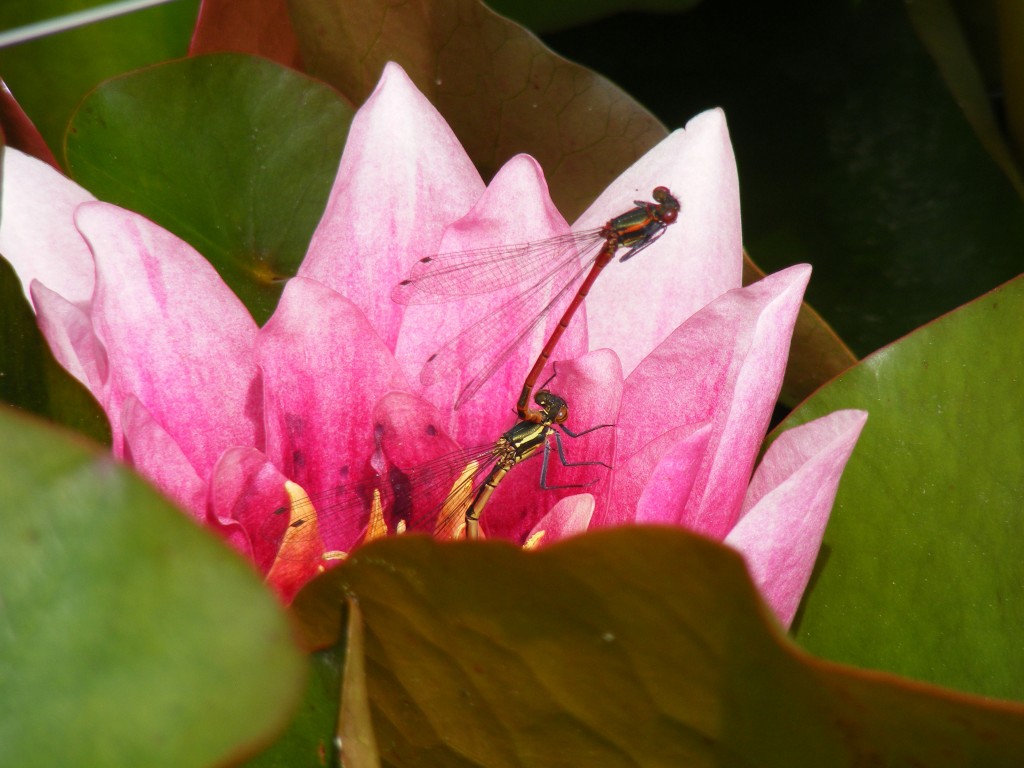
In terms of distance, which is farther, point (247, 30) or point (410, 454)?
point (247, 30)

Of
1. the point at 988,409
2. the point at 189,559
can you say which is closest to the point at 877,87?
the point at 988,409

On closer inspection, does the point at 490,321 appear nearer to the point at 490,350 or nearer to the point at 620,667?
the point at 490,350

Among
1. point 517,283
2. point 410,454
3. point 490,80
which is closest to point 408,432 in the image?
point 410,454

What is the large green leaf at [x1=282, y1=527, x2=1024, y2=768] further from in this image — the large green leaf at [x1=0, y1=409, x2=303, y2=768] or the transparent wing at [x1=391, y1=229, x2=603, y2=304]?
the transparent wing at [x1=391, y1=229, x2=603, y2=304]

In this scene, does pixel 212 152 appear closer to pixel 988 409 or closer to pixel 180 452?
pixel 180 452

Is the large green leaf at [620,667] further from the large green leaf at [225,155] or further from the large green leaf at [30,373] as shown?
the large green leaf at [225,155]

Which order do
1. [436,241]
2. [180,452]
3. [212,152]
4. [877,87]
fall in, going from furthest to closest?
[877,87] < [212,152] < [436,241] < [180,452]
